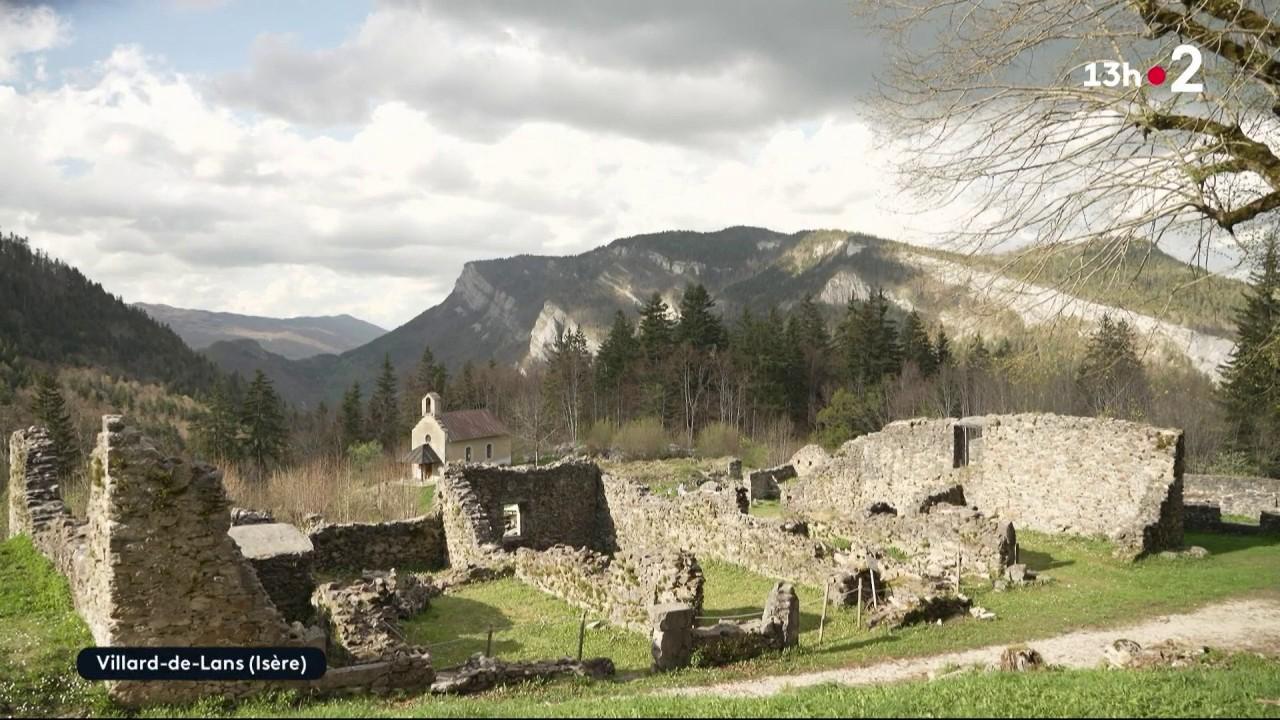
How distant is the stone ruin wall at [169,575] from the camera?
8.95 m

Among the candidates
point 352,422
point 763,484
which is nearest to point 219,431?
point 352,422

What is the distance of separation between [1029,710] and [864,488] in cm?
2282

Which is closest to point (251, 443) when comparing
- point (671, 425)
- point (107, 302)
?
point (671, 425)

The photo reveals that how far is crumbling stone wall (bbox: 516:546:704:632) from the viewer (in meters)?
14.0

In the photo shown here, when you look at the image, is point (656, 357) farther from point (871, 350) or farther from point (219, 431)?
point (219, 431)

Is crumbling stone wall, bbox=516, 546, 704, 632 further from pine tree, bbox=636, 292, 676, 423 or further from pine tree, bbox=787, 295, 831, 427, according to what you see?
pine tree, bbox=787, 295, 831, 427

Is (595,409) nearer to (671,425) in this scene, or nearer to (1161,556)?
(671,425)

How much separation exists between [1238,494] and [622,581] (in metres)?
25.3

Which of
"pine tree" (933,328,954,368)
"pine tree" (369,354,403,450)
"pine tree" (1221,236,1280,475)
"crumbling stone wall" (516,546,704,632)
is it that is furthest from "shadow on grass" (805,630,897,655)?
"pine tree" (369,354,403,450)

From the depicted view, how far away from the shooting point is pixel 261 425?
59938mm

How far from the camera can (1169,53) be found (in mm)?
10398

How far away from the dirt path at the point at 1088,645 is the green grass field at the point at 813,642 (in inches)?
14.0

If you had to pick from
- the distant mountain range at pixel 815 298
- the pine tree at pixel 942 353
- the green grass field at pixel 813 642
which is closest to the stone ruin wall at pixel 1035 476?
the green grass field at pixel 813 642

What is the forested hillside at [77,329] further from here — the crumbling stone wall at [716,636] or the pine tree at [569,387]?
the crumbling stone wall at [716,636]
